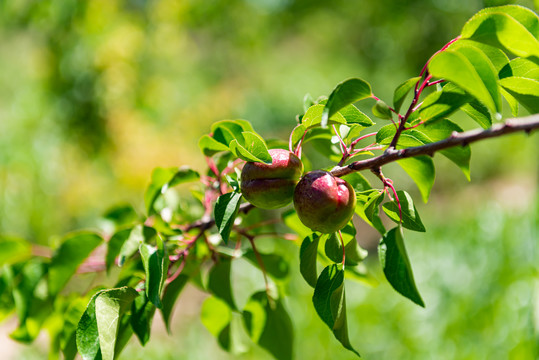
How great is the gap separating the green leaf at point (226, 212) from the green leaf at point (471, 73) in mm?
193

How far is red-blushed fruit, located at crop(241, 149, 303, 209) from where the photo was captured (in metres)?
0.44

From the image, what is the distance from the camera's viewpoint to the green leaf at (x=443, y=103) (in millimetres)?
413

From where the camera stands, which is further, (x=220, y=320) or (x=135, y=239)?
(x=220, y=320)

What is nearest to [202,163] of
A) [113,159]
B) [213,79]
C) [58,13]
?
[113,159]

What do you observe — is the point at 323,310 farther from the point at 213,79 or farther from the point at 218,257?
the point at 213,79

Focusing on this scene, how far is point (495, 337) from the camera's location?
1.58 meters

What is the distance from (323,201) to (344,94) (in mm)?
85

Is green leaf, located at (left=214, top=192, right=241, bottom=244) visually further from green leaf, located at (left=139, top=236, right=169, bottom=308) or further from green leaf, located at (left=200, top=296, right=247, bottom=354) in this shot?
green leaf, located at (left=200, top=296, right=247, bottom=354)

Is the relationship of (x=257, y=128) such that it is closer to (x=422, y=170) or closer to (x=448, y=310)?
(x=448, y=310)

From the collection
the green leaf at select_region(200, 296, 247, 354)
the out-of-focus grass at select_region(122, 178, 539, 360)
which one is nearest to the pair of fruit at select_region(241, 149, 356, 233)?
the green leaf at select_region(200, 296, 247, 354)

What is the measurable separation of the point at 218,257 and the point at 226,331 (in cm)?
11

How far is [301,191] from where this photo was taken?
0.43m

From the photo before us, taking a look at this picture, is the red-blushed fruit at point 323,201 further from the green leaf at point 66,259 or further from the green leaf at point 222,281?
the green leaf at point 66,259

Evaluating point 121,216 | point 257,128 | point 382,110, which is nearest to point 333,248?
point 382,110
